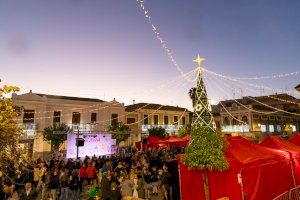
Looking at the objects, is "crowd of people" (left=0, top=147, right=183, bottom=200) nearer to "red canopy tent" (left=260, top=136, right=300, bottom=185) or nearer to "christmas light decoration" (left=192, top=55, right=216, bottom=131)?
"christmas light decoration" (left=192, top=55, right=216, bottom=131)

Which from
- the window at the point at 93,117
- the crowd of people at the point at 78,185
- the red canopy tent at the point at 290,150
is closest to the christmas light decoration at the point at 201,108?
the crowd of people at the point at 78,185

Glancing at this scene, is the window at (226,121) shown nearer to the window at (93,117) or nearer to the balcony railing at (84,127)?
the window at (93,117)

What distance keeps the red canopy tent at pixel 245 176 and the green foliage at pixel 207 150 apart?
66 cm

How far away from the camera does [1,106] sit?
17.1ft

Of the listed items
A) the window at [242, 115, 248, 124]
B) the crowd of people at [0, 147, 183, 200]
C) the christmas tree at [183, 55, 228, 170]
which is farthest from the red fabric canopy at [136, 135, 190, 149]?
the window at [242, 115, 248, 124]

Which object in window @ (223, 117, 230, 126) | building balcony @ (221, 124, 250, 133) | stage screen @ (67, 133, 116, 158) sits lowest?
stage screen @ (67, 133, 116, 158)

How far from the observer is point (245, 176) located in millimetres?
8289

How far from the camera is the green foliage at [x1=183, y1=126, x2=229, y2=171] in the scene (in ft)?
25.0

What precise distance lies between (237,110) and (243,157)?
121 feet

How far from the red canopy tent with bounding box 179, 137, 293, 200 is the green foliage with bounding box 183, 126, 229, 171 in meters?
0.66

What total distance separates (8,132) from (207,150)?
5229 mm

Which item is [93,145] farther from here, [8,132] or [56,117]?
[8,132]

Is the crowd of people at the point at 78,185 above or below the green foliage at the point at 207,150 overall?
below

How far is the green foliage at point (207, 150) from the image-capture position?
7.62 metres
